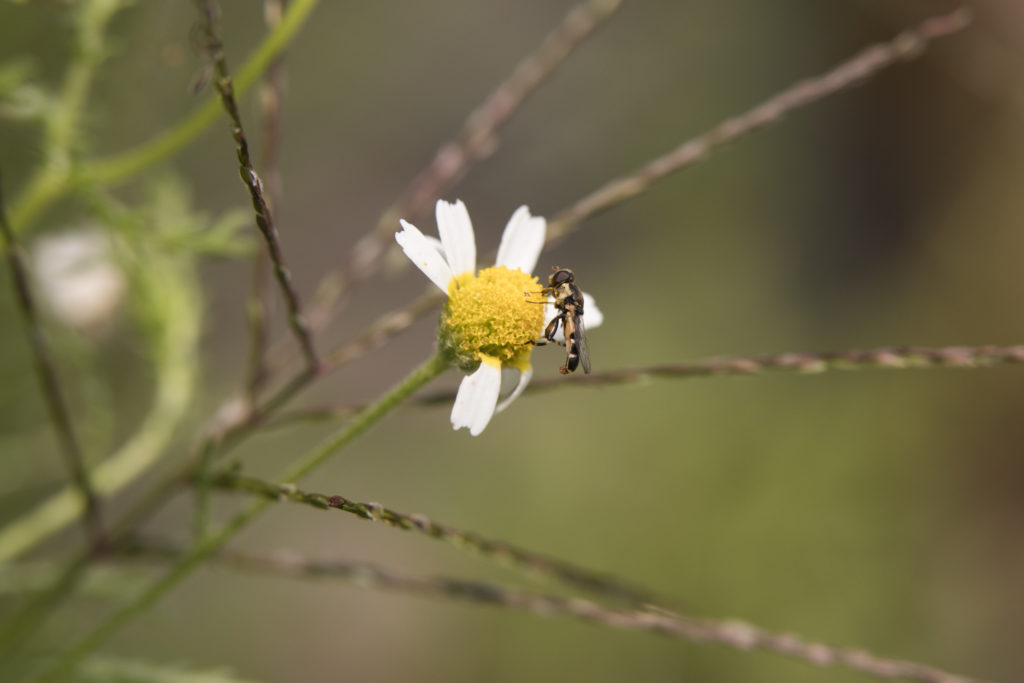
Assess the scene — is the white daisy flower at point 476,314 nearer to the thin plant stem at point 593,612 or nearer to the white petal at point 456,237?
the white petal at point 456,237

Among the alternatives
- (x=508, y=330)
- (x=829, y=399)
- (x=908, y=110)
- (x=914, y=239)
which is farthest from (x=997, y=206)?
(x=508, y=330)

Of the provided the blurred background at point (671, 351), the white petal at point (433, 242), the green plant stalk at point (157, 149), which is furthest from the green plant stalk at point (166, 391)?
the blurred background at point (671, 351)

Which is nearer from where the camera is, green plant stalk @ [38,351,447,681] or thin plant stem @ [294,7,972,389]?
green plant stalk @ [38,351,447,681]

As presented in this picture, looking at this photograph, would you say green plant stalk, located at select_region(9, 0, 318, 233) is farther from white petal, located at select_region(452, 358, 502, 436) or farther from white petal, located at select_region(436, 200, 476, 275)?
white petal, located at select_region(452, 358, 502, 436)

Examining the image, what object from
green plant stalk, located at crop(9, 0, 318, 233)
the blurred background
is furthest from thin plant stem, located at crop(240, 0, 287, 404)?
the blurred background

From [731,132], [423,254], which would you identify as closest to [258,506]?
[423,254]
